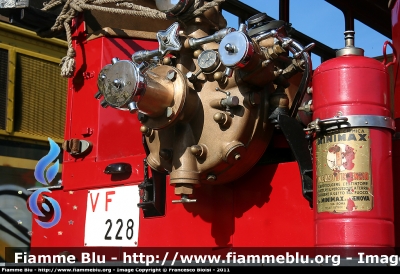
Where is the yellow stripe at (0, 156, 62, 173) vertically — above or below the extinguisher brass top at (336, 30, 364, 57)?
above

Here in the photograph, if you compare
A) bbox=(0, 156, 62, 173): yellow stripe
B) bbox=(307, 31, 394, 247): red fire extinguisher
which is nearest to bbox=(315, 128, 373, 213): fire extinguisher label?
bbox=(307, 31, 394, 247): red fire extinguisher

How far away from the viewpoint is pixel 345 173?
70.1 inches

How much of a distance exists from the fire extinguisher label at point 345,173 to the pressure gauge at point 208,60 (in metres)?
0.54

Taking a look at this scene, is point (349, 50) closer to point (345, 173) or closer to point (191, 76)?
point (345, 173)

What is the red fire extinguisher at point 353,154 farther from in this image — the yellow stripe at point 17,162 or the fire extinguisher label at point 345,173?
the yellow stripe at point 17,162

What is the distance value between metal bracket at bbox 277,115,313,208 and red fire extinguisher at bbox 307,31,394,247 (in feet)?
0.58

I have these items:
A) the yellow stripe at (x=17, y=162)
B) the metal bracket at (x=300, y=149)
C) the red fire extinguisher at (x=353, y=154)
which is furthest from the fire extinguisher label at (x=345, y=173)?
the yellow stripe at (x=17, y=162)

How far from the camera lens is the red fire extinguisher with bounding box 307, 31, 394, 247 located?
176 centimetres

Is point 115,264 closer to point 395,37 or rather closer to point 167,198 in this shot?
point 167,198

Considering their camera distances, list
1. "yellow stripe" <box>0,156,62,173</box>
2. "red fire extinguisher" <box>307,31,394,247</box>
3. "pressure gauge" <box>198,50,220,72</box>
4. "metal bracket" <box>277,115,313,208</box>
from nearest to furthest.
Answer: "red fire extinguisher" <box>307,31,394,247</box>, "metal bracket" <box>277,115,313,208</box>, "pressure gauge" <box>198,50,220,72</box>, "yellow stripe" <box>0,156,62,173</box>

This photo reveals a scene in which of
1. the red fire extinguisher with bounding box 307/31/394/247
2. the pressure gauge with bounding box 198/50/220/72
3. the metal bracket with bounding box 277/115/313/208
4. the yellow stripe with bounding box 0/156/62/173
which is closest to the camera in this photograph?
the red fire extinguisher with bounding box 307/31/394/247

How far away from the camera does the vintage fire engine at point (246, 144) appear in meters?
1.80

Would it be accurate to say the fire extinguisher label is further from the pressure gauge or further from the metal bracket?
the pressure gauge

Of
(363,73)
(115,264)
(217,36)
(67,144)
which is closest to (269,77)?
(217,36)
